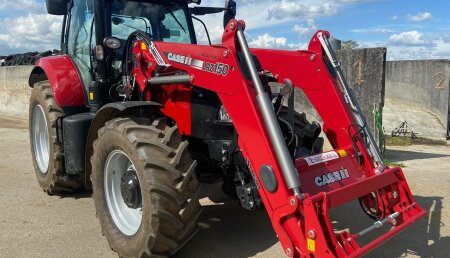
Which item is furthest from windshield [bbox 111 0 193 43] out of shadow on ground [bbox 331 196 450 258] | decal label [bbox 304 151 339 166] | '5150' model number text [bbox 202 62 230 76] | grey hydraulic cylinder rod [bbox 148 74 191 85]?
shadow on ground [bbox 331 196 450 258]

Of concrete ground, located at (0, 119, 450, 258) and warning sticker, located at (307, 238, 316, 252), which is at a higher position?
warning sticker, located at (307, 238, 316, 252)

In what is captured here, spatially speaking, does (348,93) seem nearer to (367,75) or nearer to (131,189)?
(131,189)

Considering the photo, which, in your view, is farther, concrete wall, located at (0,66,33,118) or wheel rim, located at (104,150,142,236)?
concrete wall, located at (0,66,33,118)

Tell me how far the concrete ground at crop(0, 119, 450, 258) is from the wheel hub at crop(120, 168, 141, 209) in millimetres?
502

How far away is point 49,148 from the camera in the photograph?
511 cm

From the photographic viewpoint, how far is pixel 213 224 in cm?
434

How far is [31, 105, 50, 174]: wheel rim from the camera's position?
5676 mm

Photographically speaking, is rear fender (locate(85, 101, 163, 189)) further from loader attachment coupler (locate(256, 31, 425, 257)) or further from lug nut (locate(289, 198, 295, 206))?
lug nut (locate(289, 198, 295, 206))

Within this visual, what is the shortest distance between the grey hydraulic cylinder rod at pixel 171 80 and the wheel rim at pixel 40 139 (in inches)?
98.9

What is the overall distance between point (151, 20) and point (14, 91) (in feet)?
41.3

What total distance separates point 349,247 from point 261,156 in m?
0.80

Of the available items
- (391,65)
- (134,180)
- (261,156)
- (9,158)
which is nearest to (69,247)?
(134,180)

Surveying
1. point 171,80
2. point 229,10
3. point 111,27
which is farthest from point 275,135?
point 111,27

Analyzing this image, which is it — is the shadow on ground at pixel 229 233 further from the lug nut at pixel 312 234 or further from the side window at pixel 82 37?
the side window at pixel 82 37
